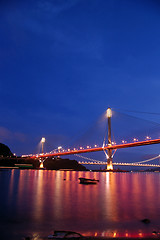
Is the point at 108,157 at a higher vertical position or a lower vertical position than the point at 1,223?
higher

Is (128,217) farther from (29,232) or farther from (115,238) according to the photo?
(29,232)

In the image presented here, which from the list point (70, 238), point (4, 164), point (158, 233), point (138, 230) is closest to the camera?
point (70, 238)

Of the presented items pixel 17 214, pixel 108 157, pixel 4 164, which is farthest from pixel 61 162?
pixel 17 214

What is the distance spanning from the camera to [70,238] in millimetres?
5195

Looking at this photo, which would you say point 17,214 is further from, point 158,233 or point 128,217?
point 158,233

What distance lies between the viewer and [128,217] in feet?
28.1

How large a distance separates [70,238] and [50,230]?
1.57m

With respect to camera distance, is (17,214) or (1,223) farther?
(17,214)

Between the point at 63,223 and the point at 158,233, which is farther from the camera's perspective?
the point at 63,223

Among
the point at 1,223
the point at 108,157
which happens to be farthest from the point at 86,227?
the point at 108,157

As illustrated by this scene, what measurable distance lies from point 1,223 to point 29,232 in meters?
1.55

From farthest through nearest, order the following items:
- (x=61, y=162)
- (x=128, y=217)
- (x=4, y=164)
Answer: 1. (x=61, y=162)
2. (x=4, y=164)
3. (x=128, y=217)

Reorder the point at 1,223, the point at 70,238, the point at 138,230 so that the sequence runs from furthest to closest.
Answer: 1. the point at 1,223
2. the point at 138,230
3. the point at 70,238

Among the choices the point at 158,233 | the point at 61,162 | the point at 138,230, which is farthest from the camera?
the point at 61,162
